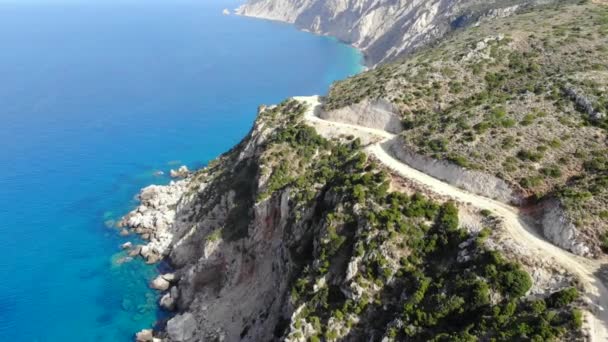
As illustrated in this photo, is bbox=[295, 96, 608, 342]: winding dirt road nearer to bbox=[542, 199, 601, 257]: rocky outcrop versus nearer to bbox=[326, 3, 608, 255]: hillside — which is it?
bbox=[542, 199, 601, 257]: rocky outcrop

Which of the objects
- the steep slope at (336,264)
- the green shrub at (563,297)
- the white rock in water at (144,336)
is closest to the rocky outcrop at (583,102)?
the steep slope at (336,264)

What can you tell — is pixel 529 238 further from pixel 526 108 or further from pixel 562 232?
pixel 526 108

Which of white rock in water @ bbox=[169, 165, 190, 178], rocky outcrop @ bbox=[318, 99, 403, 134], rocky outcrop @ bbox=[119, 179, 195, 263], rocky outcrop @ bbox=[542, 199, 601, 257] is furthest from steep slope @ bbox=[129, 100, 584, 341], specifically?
white rock in water @ bbox=[169, 165, 190, 178]

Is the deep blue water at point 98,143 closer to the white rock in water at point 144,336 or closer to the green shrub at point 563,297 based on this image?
the white rock in water at point 144,336

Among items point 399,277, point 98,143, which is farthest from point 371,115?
point 98,143

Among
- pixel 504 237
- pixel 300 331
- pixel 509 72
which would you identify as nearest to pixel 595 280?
pixel 504 237

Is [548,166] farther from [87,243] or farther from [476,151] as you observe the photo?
[87,243]
